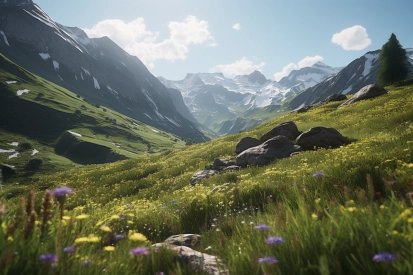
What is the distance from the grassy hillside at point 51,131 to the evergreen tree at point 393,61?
117075 mm

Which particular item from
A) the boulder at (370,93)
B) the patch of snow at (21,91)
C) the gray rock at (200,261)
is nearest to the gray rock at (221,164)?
the gray rock at (200,261)

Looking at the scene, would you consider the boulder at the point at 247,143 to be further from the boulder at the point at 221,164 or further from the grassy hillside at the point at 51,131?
the grassy hillside at the point at 51,131

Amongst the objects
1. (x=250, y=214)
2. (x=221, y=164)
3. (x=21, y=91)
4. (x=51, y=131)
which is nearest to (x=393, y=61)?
(x=221, y=164)

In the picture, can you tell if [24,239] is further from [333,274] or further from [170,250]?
[333,274]

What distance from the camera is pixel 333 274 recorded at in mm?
2049

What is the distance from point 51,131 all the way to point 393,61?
159337mm

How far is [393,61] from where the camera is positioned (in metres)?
56.8

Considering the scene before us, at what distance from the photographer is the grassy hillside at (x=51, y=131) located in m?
122

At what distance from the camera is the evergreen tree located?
56562 mm

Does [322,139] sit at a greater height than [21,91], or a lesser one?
lesser

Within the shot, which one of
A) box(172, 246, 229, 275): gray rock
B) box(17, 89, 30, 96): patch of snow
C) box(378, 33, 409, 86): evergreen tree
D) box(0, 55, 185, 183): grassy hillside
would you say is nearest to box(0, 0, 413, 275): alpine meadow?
box(172, 246, 229, 275): gray rock

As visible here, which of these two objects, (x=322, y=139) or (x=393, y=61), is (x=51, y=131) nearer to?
(x=393, y=61)

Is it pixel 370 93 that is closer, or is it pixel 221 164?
pixel 221 164

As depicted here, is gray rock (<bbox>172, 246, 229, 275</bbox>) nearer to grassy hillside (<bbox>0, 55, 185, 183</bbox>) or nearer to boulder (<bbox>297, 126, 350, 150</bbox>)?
boulder (<bbox>297, 126, 350, 150</bbox>)
